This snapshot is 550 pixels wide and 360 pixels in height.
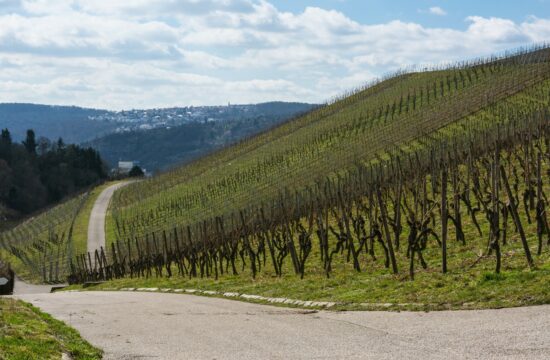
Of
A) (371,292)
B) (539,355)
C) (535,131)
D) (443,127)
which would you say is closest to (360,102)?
(443,127)

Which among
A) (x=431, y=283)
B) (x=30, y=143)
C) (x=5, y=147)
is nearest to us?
(x=431, y=283)

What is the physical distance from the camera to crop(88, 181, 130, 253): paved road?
246ft

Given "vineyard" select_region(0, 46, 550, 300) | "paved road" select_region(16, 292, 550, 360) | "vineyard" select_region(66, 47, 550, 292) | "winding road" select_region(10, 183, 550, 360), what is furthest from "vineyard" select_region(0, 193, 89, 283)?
"paved road" select_region(16, 292, 550, 360)

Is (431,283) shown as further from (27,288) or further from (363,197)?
(27,288)

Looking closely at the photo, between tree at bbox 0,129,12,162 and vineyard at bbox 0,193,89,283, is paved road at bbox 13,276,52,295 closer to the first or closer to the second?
vineyard at bbox 0,193,89,283

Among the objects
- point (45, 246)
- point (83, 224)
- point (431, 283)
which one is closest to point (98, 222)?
point (83, 224)

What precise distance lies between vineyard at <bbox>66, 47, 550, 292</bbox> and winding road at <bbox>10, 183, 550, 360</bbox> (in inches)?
154

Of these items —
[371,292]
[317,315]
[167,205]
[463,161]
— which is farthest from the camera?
[167,205]

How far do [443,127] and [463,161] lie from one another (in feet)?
85.2

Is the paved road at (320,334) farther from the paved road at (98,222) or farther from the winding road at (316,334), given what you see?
the paved road at (98,222)

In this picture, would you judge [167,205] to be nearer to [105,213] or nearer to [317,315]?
[105,213]

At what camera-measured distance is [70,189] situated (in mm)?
161000

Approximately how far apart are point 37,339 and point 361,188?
2764 centimetres

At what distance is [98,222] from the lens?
91.1 metres
